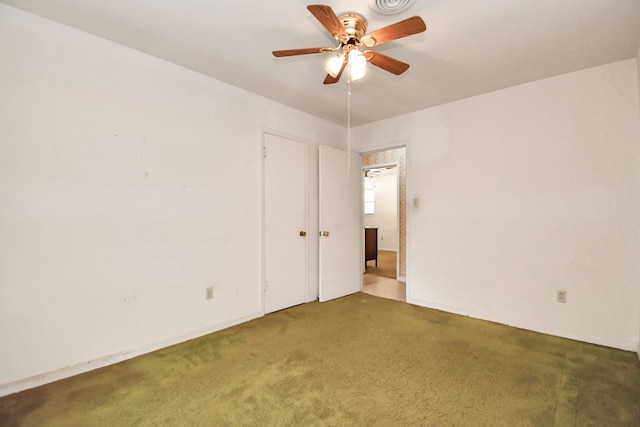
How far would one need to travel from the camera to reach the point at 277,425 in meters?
1.54

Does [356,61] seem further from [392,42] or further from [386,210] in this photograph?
[386,210]

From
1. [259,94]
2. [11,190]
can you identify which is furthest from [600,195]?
[11,190]

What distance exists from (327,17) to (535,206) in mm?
2650

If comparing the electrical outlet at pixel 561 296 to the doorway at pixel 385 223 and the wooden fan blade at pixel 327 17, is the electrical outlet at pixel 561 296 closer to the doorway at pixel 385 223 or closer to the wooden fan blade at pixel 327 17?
the doorway at pixel 385 223

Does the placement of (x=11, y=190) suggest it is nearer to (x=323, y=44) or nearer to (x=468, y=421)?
(x=323, y=44)

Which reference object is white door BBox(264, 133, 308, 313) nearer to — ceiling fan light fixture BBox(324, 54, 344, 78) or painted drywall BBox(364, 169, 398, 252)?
ceiling fan light fixture BBox(324, 54, 344, 78)

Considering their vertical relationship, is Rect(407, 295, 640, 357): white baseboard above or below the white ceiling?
below

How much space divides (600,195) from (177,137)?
3825 millimetres

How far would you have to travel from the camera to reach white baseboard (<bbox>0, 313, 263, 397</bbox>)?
1.83 meters

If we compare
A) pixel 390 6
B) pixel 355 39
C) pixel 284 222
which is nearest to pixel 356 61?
pixel 355 39

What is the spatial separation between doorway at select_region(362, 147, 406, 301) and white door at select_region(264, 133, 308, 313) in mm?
1340

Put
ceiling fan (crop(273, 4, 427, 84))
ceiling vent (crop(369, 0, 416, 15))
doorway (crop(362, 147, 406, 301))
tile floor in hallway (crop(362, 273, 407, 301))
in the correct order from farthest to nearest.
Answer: doorway (crop(362, 147, 406, 301)), tile floor in hallway (crop(362, 273, 407, 301)), ceiling vent (crop(369, 0, 416, 15)), ceiling fan (crop(273, 4, 427, 84))

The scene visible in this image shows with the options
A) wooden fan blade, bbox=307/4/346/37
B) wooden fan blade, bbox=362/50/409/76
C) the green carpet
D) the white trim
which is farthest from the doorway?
wooden fan blade, bbox=307/4/346/37

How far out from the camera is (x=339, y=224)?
13.0ft
